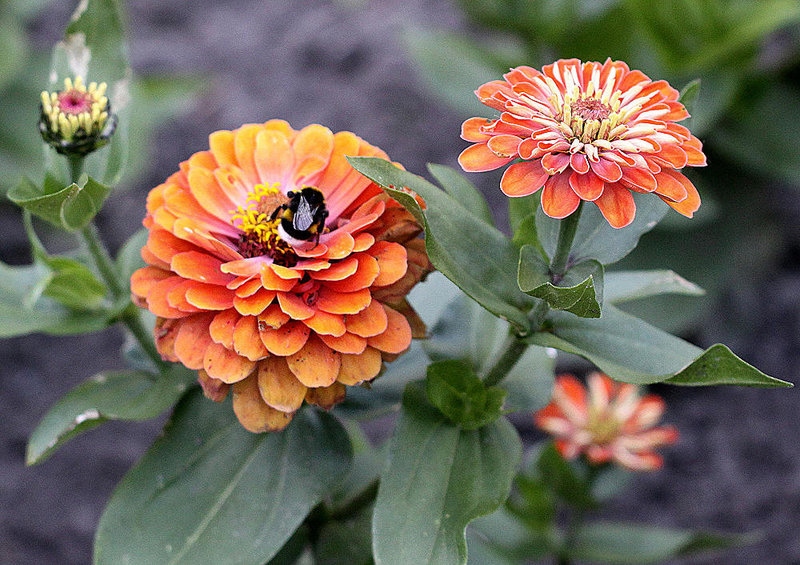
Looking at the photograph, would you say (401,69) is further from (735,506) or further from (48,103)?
(48,103)

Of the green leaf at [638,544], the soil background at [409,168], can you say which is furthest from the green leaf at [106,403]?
the soil background at [409,168]

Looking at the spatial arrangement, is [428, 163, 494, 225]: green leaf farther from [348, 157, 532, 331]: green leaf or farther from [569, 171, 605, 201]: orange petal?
[569, 171, 605, 201]: orange petal

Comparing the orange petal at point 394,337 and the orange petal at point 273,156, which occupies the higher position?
the orange petal at point 273,156

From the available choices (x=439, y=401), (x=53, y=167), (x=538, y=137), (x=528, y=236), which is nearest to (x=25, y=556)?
(x=53, y=167)

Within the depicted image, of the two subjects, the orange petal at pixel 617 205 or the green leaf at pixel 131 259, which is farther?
the green leaf at pixel 131 259

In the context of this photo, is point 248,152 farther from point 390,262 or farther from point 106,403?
point 106,403

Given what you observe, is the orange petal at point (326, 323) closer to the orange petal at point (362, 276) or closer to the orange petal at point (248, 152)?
the orange petal at point (362, 276)
